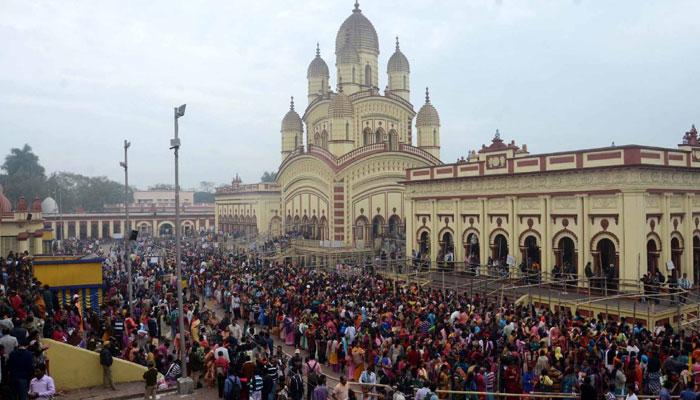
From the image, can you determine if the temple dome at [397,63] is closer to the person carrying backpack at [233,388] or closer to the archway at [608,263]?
the archway at [608,263]

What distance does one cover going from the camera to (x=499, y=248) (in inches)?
1187

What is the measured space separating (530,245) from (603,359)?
15.2 metres

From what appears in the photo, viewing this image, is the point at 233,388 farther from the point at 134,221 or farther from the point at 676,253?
the point at 134,221

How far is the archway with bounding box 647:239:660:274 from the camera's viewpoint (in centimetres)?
2419

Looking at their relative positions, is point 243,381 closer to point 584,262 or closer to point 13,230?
point 584,262

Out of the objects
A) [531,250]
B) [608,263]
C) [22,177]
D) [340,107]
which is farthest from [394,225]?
[22,177]

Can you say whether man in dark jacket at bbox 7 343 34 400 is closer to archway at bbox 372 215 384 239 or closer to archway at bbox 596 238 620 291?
archway at bbox 596 238 620 291

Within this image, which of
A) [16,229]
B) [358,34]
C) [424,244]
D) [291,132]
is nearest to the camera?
[16,229]

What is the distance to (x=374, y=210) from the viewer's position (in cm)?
4584

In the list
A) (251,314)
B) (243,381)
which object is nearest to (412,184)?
(251,314)

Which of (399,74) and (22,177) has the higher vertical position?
(399,74)

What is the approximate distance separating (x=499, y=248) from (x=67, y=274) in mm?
20457

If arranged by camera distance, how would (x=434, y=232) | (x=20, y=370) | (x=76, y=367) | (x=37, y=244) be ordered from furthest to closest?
1. (x=37, y=244)
2. (x=434, y=232)
3. (x=76, y=367)
4. (x=20, y=370)

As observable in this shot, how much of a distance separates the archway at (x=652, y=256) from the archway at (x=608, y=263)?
135 centimetres
